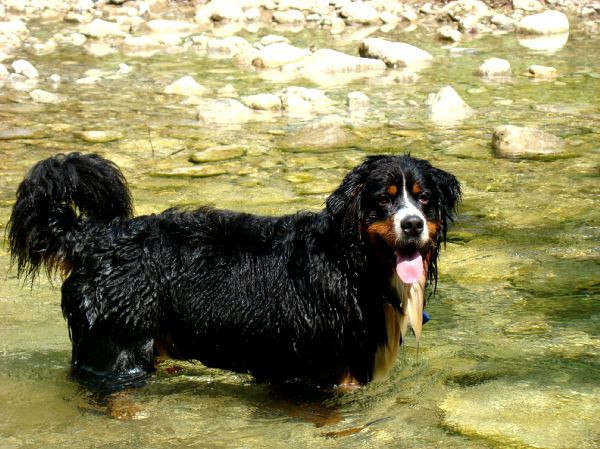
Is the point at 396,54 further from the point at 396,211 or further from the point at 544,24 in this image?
the point at 396,211

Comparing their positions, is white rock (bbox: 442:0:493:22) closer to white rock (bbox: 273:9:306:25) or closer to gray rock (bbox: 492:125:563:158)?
white rock (bbox: 273:9:306:25)

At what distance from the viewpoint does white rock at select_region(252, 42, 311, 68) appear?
1639 cm

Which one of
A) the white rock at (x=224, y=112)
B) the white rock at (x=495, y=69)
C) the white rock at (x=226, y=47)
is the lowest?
the white rock at (x=224, y=112)

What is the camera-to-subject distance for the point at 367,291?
16.4 ft

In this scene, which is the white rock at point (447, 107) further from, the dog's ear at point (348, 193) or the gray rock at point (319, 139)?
the dog's ear at point (348, 193)

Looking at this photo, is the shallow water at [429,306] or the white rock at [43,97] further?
the white rock at [43,97]

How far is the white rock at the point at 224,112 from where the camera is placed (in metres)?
12.4

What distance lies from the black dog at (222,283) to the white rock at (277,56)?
11361 millimetres

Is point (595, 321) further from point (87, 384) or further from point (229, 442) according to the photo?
point (87, 384)

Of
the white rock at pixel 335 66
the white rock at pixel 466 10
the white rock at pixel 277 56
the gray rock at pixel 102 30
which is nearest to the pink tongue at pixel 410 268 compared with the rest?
the white rock at pixel 335 66

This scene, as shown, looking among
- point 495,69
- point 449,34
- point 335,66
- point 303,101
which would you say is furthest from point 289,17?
point 303,101

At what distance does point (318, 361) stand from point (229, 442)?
674 millimetres

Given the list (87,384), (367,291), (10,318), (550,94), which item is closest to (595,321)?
(367,291)

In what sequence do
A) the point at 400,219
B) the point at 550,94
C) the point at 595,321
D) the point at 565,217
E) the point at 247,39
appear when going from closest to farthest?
1. the point at 400,219
2. the point at 595,321
3. the point at 565,217
4. the point at 550,94
5. the point at 247,39
